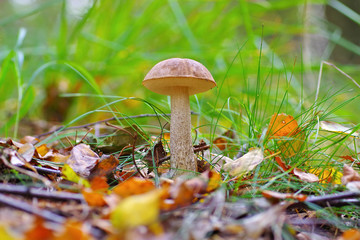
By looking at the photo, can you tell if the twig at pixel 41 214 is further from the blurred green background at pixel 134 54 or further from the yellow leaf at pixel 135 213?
the blurred green background at pixel 134 54

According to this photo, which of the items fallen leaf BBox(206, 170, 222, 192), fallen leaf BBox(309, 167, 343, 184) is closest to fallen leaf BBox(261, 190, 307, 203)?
fallen leaf BBox(206, 170, 222, 192)

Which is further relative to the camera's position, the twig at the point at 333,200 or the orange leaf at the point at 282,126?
the orange leaf at the point at 282,126

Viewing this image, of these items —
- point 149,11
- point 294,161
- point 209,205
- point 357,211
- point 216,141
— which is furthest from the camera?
point 149,11

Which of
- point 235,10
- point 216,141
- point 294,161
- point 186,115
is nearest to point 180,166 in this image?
point 186,115

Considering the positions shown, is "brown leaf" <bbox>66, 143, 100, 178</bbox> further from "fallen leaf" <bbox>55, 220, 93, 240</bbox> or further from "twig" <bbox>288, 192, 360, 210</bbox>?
"twig" <bbox>288, 192, 360, 210</bbox>

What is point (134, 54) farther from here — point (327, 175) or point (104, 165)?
point (327, 175)

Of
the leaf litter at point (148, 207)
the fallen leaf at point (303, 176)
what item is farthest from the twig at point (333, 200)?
the fallen leaf at point (303, 176)

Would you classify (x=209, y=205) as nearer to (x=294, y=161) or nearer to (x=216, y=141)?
(x=294, y=161)

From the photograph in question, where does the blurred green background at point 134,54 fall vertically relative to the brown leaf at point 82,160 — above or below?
above
